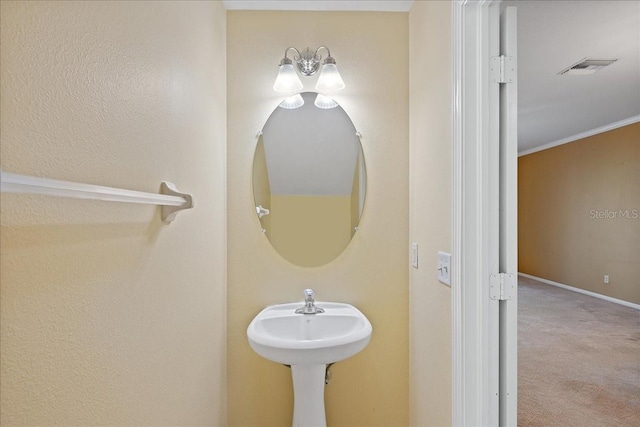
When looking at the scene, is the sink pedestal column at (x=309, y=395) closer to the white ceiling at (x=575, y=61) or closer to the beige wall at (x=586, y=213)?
the white ceiling at (x=575, y=61)

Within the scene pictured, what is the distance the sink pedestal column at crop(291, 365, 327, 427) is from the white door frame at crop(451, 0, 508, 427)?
0.64 m

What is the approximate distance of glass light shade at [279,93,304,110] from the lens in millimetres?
1860

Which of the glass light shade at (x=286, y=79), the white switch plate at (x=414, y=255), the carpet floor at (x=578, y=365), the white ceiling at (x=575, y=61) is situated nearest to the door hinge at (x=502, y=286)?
the white switch plate at (x=414, y=255)

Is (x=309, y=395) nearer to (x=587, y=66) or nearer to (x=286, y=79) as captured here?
(x=286, y=79)

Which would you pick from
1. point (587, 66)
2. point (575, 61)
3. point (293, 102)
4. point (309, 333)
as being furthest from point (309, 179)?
point (587, 66)

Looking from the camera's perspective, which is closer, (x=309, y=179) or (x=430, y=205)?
(x=430, y=205)

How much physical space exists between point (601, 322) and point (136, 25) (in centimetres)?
510

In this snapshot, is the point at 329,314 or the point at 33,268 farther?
the point at 329,314

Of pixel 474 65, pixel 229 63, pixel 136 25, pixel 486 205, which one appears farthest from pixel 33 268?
pixel 229 63

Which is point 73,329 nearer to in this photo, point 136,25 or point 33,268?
point 33,268

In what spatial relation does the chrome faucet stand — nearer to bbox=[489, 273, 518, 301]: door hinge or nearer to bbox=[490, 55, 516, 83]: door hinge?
bbox=[489, 273, 518, 301]: door hinge

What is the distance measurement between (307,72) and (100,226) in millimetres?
1367

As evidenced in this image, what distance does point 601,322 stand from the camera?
158 inches

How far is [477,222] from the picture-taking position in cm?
117
